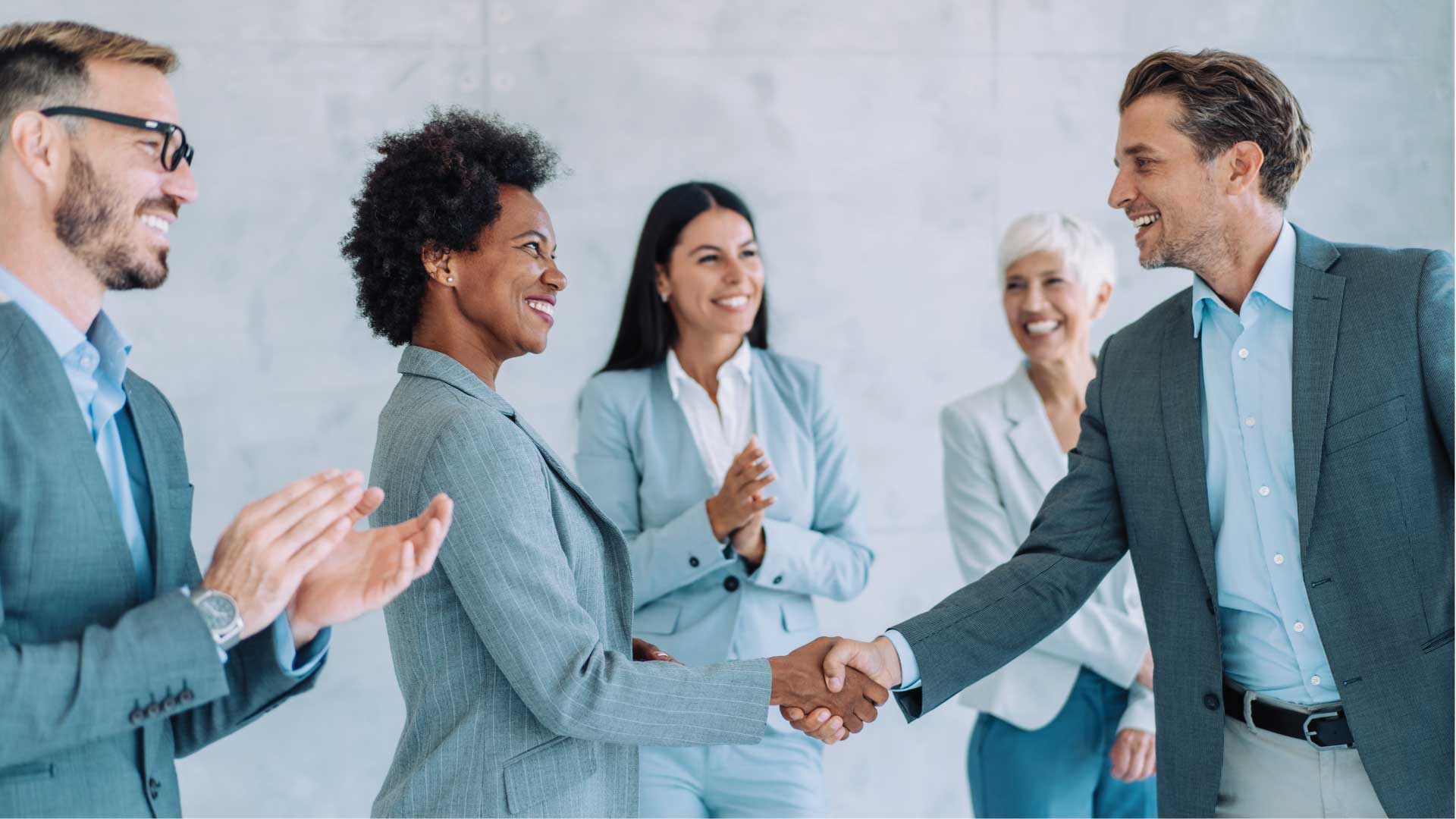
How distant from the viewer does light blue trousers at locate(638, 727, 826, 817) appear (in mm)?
2770

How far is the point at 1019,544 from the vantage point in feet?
10.7

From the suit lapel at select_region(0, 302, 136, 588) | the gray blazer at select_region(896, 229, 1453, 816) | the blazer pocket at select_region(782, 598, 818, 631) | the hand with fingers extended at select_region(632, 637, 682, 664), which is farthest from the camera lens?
the blazer pocket at select_region(782, 598, 818, 631)

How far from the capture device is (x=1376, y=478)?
2.07 metres

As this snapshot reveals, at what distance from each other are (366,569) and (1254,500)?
1.44 m

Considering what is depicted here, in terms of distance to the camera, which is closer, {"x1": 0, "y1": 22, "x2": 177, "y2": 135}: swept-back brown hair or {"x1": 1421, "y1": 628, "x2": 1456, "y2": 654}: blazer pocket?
{"x1": 0, "y1": 22, "x2": 177, "y2": 135}: swept-back brown hair

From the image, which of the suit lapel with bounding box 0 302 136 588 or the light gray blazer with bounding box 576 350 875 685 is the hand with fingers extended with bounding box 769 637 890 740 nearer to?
the light gray blazer with bounding box 576 350 875 685

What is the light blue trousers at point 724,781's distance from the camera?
9.09ft

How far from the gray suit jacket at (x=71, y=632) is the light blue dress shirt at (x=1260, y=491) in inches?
63.8

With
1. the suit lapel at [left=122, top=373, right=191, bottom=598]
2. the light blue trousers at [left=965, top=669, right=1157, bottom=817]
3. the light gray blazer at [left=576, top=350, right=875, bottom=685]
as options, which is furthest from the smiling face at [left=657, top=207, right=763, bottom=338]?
the suit lapel at [left=122, top=373, right=191, bottom=598]

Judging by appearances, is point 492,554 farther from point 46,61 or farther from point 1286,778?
point 1286,778

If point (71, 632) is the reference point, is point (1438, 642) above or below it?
below

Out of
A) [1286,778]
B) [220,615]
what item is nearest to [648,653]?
[220,615]

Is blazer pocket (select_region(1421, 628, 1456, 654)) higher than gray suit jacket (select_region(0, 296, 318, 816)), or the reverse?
gray suit jacket (select_region(0, 296, 318, 816))

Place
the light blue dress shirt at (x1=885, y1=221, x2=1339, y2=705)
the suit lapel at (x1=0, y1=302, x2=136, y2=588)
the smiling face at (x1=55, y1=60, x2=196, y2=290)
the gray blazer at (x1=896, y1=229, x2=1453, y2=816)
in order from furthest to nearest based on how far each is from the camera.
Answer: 1. the light blue dress shirt at (x1=885, y1=221, x2=1339, y2=705)
2. the gray blazer at (x1=896, y1=229, x2=1453, y2=816)
3. the smiling face at (x1=55, y1=60, x2=196, y2=290)
4. the suit lapel at (x1=0, y1=302, x2=136, y2=588)
